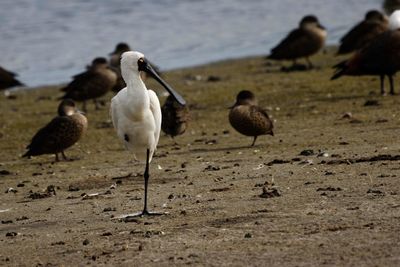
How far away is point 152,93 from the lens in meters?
10.2

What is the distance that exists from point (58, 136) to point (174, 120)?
5.02ft

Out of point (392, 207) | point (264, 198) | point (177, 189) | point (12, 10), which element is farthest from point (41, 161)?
point (12, 10)

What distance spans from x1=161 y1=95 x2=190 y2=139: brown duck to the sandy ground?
222mm

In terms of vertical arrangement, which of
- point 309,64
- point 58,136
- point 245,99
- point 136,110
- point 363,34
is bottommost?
point 309,64

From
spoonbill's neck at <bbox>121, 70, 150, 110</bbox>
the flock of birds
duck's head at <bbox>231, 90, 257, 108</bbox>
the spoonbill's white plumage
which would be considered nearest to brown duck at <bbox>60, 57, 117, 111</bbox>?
the flock of birds

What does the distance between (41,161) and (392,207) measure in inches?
261

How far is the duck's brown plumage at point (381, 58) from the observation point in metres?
16.4

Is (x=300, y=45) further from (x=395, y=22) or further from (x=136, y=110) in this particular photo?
(x=136, y=110)

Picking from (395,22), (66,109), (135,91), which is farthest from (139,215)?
(395,22)

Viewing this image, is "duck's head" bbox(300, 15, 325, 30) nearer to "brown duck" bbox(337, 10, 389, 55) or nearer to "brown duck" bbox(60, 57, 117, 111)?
"brown duck" bbox(337, 10, 389, 55)

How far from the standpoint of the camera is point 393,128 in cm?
1330

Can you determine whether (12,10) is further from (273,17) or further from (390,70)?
(390,70)

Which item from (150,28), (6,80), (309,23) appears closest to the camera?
(6,80)

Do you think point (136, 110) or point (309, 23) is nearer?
point (136, 110)
